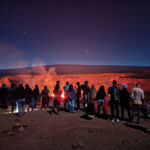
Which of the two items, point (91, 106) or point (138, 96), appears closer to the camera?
point (138, 96)

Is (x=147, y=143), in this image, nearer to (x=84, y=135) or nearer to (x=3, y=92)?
(x=84, y=135)

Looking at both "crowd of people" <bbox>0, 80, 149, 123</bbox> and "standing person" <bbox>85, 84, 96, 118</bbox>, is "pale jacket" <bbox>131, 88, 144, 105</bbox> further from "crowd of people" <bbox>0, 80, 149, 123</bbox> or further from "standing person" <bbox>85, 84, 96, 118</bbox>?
"standing person" <bbox>85, 84, 96, 118</bbox>

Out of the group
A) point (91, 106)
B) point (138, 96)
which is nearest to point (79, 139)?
point (138, 96)

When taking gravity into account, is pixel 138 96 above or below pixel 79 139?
above

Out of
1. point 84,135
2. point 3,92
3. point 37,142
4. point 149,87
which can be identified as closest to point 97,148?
point 84,135

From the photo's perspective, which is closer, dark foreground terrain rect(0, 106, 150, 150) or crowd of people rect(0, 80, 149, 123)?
dark foreground terrain rect(0, 106, 150, 150)

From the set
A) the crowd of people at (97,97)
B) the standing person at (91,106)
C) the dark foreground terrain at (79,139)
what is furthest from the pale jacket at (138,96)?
the standing person at (91,106)

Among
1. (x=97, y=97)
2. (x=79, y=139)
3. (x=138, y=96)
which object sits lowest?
(x=79, y=139)

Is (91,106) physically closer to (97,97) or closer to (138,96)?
(97,97)

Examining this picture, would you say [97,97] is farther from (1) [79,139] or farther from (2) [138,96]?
(1) [79,139]

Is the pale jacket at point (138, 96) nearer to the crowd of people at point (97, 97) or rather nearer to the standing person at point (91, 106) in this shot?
the crowd of people at point (97, 97)

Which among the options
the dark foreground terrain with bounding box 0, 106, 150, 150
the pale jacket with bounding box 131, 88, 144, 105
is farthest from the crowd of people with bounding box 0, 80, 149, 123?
the dark foreground terrain with bounding box 0, 106, 150, 150

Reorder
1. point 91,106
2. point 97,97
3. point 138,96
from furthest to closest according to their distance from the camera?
point 91,106 < point 97,97 < point 138,96

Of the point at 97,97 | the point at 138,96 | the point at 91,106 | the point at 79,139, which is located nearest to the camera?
the point at 79,139
